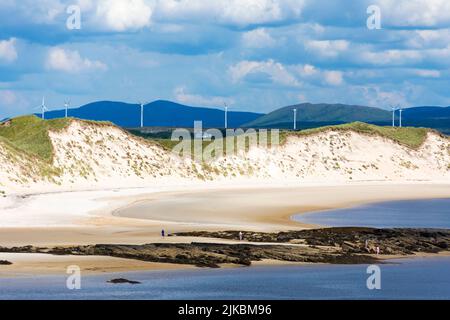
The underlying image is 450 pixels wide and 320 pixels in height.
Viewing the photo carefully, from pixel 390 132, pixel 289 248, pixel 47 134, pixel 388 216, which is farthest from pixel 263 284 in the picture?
pixel 390 132

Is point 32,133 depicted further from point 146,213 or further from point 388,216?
point 388,216

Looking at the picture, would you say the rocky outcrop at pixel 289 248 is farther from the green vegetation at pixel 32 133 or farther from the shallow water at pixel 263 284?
the green vegetation at pixel 32 133

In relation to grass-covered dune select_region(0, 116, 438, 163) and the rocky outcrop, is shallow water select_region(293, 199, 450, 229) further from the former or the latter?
grass-covered dune select_region(0, 116, 438, 163)

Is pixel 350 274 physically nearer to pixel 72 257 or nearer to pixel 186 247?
pixel 186 247

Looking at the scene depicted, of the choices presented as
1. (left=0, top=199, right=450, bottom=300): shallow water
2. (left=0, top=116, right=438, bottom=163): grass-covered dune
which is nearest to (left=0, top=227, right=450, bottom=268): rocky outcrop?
(left=0, top=199, right=450, bottom=300): shallow water

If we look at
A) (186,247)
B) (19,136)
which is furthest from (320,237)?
(19,136)

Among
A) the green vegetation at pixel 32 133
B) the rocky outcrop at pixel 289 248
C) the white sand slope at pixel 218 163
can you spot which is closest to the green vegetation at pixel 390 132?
the white sand slope at pixel 218 163

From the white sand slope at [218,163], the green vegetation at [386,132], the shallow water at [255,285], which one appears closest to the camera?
the shallow water at [255,285]
